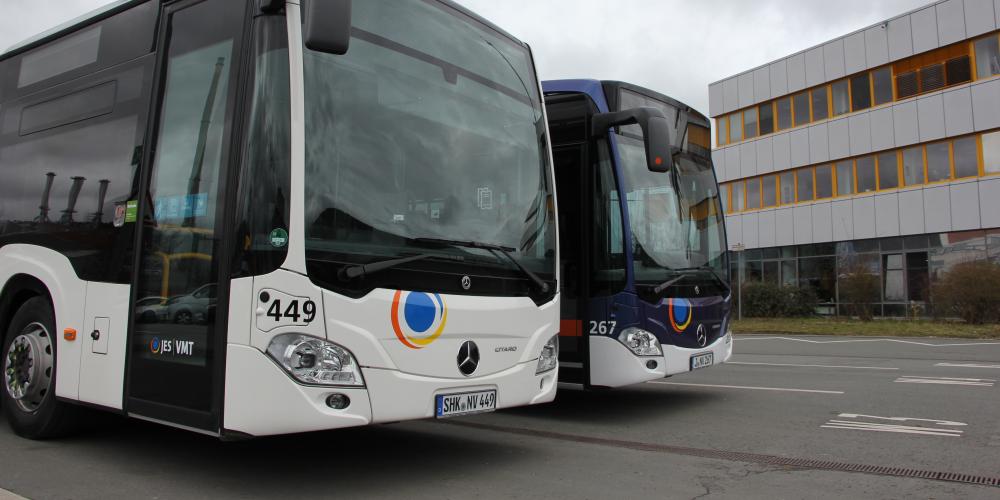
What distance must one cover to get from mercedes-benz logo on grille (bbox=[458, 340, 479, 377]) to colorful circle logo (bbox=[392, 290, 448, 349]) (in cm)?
24

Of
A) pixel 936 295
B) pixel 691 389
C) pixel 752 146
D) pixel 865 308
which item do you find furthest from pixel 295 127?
pixel 752 146

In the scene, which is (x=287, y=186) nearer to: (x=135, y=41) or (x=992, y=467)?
(x=135, y=41)

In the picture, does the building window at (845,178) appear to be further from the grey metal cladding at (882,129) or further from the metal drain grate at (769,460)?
the metal drain grate at (769,460)

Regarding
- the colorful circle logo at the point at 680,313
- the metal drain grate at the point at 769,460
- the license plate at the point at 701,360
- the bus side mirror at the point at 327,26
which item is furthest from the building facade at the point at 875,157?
the bus side mirror at the point at 327,26

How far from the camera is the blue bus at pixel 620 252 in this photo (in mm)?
7387

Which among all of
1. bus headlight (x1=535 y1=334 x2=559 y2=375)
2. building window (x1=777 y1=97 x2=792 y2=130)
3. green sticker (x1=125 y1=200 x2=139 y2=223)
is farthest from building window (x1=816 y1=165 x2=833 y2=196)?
green sticker (x1=125 y1=200 x2=139 y2=223)

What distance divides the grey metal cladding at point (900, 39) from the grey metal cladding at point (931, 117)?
184 centimetres

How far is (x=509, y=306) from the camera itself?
17.5ft

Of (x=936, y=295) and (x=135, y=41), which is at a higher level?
(x=135, y=41)

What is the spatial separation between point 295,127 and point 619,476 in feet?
10.3

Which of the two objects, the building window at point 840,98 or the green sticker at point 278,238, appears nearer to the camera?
the green sticker at point 278,238

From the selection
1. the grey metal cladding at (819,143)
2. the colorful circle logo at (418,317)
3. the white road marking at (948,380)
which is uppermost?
the grey metal cladding at (819,143)

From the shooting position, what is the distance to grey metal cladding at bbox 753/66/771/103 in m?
32.8

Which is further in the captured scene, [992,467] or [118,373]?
[992,467]
